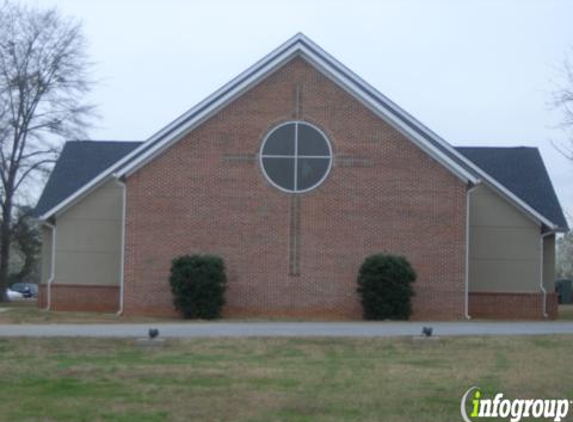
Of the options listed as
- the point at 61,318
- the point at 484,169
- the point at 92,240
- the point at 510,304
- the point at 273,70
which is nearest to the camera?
the point at 61,318

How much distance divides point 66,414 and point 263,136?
22.7 metres

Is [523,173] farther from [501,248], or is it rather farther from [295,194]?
[295,194]

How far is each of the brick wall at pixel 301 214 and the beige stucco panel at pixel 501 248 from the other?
146 inches

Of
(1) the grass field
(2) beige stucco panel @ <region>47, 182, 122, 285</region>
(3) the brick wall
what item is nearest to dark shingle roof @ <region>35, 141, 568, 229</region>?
(2) beige stucco panel @ <region>47, 182, 122, 285</region>

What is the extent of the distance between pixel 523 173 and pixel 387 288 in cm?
1257

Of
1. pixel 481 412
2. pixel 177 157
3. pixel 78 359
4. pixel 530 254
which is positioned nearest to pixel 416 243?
pixel 530 254

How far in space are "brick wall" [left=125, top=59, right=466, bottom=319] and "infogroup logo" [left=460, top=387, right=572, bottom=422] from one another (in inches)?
829

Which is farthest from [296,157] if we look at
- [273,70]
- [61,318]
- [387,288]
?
[61,318]

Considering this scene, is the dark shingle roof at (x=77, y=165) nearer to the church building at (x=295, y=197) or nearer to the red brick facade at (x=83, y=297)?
the red brick facade at (x=83, y=297)

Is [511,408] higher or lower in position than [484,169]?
lower

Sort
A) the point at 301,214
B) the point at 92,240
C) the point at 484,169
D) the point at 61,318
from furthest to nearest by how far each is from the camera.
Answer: the point at 484,169 < the point at 92,240 < the point at 301,214 < the point at 61,318

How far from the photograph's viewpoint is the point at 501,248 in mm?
39281

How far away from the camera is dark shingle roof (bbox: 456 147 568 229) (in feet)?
140

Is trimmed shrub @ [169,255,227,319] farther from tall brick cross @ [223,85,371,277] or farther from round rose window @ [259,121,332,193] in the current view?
round rose window @ [259,121,332,193]
